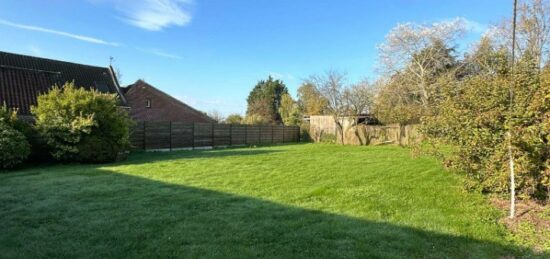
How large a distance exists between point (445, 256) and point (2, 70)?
2162 centimetres

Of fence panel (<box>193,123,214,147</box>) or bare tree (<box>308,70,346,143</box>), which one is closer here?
fence panel (<box>193,123,214,147</box>)

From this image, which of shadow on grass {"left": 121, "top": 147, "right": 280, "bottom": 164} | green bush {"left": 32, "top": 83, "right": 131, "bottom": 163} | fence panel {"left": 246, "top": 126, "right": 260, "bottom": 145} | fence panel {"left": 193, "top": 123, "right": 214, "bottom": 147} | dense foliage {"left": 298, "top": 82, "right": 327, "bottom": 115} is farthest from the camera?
dense foliage {"left": 298, "top": 82, "right": 327, "bottom": 115}

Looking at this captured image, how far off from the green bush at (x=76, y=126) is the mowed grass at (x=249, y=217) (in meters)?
3.53

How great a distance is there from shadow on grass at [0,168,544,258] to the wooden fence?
1106 cm

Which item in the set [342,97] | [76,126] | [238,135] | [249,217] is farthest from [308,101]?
[249,217]

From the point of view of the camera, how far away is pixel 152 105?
2480cm

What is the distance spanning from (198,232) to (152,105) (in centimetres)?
2254

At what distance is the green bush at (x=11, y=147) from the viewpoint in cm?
949

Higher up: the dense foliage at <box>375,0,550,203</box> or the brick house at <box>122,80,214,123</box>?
the brick house at <box>122,80,214,123</box>

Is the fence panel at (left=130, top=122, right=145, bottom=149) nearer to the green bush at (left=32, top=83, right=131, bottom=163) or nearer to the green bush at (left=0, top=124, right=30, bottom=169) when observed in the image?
the green bush at (left=32, top=83, right=131, bottom=163)

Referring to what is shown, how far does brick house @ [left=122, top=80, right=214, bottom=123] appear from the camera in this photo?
2386 cm

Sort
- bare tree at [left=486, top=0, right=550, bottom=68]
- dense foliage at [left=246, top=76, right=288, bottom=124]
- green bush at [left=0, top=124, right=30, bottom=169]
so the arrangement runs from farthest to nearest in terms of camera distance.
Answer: dense foliage at [left=246, top=76, right=288, bottom=124] < bare tree at [left=486, top=0, right=550, bottom=68] < green bush at [left=0, top=124, right=30, bottom=169]

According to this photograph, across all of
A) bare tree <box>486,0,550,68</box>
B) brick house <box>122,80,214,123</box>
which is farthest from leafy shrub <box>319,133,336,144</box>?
bare tree <box>486,0,550,68</box>

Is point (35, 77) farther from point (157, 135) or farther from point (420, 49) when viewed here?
point (420, 49)
